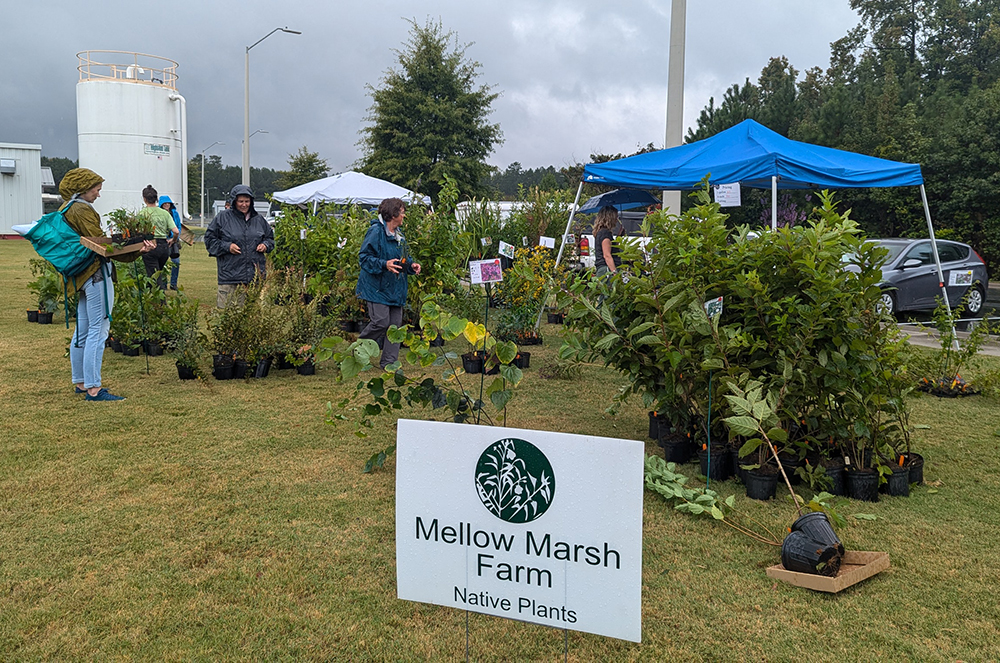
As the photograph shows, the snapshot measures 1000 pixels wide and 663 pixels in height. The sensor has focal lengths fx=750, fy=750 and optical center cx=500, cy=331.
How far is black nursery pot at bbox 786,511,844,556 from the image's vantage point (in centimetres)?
320

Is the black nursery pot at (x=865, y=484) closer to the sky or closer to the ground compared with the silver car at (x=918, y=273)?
closer to the ground

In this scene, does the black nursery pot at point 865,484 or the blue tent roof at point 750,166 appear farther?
the blue tent roof at point 750,166

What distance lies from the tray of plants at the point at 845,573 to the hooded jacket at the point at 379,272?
4.21 m

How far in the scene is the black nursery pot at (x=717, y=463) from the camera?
4.45 m

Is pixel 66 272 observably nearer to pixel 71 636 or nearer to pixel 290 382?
pixel 290 382

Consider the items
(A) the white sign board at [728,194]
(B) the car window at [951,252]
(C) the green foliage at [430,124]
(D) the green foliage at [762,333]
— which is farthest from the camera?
(C) the green foliage at [430,124]

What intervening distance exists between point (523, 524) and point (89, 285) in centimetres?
489

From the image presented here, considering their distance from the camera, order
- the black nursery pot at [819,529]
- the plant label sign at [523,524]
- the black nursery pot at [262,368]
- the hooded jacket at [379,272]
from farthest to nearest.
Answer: the black nursery pot at [262,368] < the hooded jacket at [379,272] < the black nursery pot at [819,529] < the plant label sign at [523,524]

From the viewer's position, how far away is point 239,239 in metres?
8.80

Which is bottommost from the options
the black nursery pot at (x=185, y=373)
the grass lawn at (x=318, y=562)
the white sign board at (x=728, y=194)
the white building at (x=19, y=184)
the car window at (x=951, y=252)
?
the grass lawn at (x=318, y=562)

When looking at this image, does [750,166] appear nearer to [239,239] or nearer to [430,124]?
[239,239]

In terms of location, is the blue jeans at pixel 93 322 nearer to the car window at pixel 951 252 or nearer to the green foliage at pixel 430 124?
the car window at pixel 951 252

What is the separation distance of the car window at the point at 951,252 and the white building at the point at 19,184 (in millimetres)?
38983

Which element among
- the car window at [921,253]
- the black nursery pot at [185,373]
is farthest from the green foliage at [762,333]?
the car window at [921,253]
